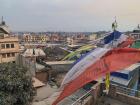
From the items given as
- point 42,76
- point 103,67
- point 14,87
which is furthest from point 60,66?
point 103,67

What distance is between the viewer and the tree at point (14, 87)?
23.7 m

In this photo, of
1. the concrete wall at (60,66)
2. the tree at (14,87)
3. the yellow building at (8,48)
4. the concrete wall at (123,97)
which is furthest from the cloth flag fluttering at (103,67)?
the yellow building at (8,48)

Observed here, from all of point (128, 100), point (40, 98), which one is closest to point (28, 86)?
point (40, 98)

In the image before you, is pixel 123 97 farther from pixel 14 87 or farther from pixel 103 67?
pixel 14 87

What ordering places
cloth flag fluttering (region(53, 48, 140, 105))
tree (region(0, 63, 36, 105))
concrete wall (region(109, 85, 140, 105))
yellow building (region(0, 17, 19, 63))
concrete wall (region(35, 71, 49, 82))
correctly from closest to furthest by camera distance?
cloth flag fluttering (region(53, 48, 140, 105)), concrete wall (region(109, 85, 140, 105)), tree (region(0, 63, 36, 105)), concrete wall (region(35, 71, 49, 82)), yellow building (region(0, 17, 19, 63))

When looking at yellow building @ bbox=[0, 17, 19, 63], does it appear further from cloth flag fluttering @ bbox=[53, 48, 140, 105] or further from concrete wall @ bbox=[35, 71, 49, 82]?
cloth flag fluttering @ bbox=[53, 48, 140, 105]

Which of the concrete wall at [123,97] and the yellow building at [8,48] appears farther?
the yellow building at [8,48]

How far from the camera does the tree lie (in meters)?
23.7

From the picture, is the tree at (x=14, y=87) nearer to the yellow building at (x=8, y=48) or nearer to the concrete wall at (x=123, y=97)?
the concrete wall at (x=123, y=97)

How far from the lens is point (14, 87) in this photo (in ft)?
79.6

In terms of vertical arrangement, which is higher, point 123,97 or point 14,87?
point 123,97

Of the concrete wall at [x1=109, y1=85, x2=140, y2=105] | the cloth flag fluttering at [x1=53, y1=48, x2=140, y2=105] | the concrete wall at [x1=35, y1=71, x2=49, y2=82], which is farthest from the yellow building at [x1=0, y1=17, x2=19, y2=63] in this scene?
the cloth flag fluttering at [x1=53, y1=48, x2=140, y2=105]

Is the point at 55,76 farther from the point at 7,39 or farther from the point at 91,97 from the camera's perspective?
the point at 91,97

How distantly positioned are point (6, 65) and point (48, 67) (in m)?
13.2
